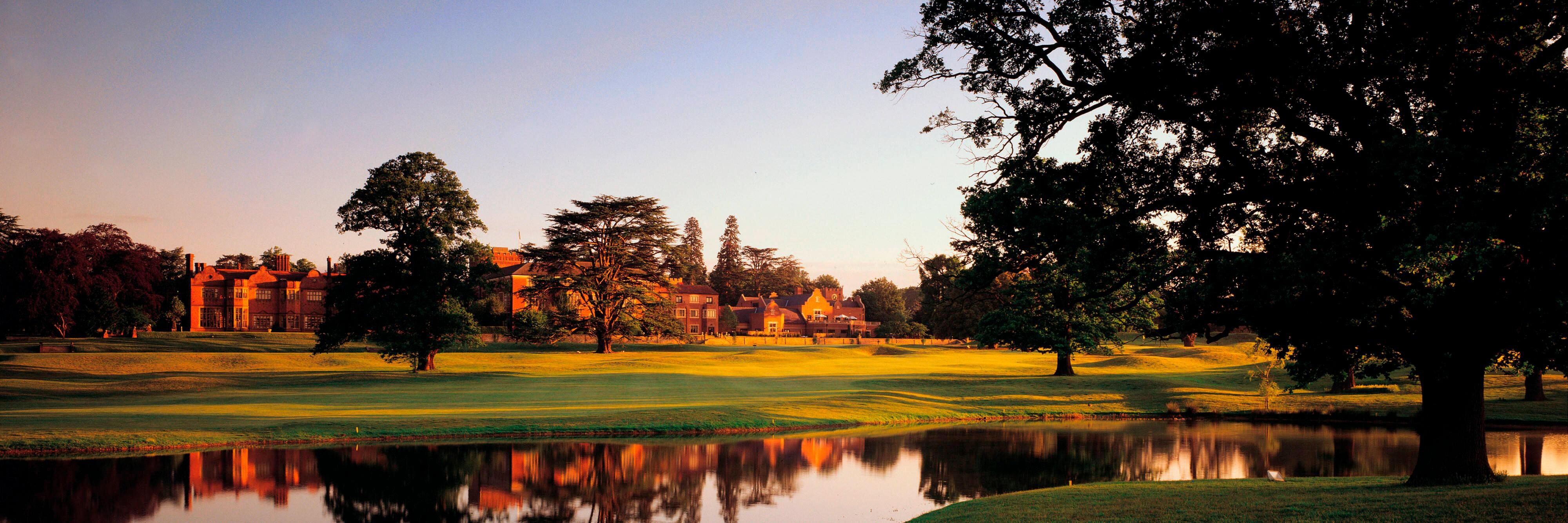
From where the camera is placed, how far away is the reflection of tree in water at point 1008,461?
20.9m

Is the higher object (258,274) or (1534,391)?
(258,274)

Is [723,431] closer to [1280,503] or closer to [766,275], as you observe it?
[1280,503]

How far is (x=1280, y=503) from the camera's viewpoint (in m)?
13.5

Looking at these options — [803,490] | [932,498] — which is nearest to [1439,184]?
[932,498]

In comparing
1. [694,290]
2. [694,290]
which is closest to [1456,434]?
[694,290]

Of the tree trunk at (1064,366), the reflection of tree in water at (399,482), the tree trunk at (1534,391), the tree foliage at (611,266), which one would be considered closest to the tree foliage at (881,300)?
the tree foliage at (611,266)

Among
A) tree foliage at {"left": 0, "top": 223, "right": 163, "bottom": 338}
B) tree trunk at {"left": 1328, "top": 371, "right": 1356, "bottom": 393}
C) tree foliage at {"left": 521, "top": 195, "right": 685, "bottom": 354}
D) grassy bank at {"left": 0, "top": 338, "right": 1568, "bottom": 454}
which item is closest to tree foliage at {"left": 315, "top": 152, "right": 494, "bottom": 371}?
grassy bank at {"left": 0, "top": 338, "right": 1568, "bottom": 454}

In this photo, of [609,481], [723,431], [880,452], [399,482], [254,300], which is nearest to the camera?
[399,482]

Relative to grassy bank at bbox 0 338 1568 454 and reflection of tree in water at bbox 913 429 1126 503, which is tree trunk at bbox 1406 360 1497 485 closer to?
reflection of tree in water at bbox 913 429 1126 503

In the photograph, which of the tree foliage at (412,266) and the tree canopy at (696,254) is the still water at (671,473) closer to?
the tree foliage at (412,266)

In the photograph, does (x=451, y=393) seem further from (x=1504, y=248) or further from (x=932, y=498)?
(x=1504, y=248)

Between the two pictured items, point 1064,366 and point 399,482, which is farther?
point 1064,366

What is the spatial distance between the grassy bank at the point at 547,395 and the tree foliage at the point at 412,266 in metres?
2.50

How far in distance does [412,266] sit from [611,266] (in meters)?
25.5
